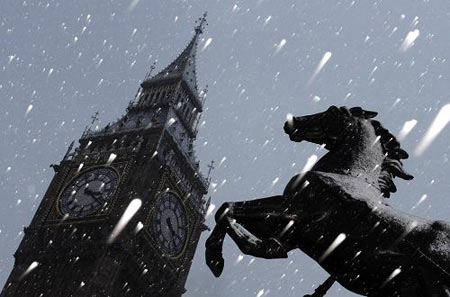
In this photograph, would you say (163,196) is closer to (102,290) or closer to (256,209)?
(102,290)

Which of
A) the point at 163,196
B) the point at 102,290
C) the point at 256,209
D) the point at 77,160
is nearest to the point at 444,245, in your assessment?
the point at 256,209

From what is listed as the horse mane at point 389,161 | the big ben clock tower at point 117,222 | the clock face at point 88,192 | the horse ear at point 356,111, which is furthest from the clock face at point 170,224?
the horse mane at point 389,161

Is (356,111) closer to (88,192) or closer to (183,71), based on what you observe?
(88,192)

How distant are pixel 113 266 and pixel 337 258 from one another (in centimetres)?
3836

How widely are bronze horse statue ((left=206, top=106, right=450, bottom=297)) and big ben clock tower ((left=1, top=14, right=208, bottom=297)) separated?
1452 inches

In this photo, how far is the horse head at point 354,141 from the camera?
6.19 meters

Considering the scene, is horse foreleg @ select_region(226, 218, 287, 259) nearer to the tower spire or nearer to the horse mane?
the horse mane

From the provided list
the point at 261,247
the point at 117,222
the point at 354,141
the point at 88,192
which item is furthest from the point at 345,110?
the point at 88,192

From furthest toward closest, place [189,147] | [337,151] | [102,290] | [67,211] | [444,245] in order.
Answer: [189,147], [67,211], [102,290], [337,151], [444,245]

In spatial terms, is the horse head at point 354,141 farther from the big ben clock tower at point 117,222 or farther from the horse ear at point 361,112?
the big ben clock tower at point 117,222

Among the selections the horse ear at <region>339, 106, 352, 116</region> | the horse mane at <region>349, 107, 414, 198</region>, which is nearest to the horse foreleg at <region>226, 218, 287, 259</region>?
→ the horse mane at <region>349, 107, 414, 198</region>

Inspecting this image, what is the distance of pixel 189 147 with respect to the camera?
176ft

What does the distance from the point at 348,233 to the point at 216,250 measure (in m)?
1.01

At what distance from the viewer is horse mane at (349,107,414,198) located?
625cm
